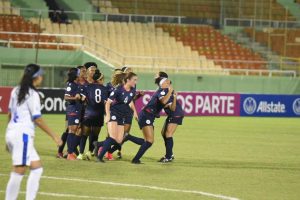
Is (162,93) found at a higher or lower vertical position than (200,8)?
lower

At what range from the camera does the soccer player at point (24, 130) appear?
33.2ft

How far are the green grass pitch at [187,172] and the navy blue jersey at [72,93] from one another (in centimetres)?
115

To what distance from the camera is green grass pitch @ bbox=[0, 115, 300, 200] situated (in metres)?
12.8

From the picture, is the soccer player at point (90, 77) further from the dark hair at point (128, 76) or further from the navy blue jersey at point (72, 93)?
the dark hair at point (128, 76)

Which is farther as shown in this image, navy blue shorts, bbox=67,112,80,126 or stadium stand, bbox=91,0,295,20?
stadium stand, bbox=91,0,295,20

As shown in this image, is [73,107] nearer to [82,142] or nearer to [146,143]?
[82,142]

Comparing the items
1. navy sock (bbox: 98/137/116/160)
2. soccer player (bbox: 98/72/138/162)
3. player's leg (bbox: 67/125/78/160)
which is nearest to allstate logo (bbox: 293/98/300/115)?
soccer player (bbox: 98/72/138/162)

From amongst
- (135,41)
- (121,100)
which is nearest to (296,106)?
(135,41)

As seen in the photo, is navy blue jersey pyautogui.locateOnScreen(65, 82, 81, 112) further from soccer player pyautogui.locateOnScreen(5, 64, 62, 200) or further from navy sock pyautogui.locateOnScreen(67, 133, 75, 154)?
soccer player pyautogui.locateOnScreen(5, 64, 62, 200)

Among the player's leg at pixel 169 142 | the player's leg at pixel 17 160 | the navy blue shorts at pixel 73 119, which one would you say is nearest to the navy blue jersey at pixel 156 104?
the player's leg at pixel 169 142

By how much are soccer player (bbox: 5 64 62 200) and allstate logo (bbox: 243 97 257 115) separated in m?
29.6

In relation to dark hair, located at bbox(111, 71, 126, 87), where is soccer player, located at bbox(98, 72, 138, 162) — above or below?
below

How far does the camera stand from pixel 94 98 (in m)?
17.3

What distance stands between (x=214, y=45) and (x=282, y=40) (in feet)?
12.5
